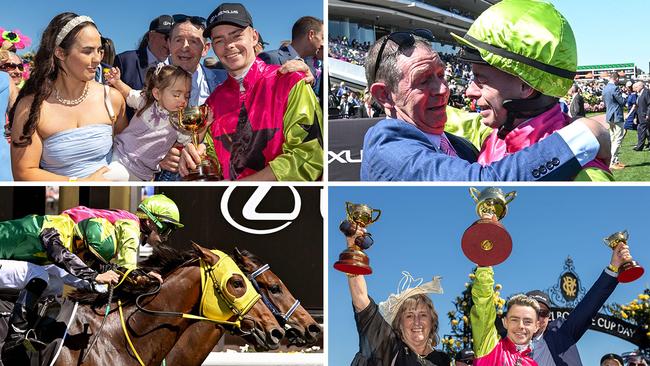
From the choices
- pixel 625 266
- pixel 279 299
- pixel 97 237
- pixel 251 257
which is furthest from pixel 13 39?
pixel 625 266

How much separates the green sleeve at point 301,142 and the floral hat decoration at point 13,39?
55.9 inches

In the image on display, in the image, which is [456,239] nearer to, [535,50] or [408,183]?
[408,183]

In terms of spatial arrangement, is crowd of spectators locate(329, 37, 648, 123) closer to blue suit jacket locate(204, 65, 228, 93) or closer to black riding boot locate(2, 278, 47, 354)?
blue suit jacket locate(204, 65, 228, 93)

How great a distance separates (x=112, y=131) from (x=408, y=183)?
159 cm

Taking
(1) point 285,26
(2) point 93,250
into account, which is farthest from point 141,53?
(2) point 93,250

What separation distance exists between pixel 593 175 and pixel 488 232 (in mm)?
605

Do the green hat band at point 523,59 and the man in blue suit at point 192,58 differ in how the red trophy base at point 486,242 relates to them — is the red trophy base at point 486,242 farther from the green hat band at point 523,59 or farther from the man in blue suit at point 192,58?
the man in blue suit at point 192,58

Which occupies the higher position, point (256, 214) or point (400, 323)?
point (256, 214)

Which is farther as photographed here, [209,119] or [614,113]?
[209,119]

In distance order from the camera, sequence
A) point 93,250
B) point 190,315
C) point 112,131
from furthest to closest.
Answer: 1. point 112,131
2. point 93,250
3. point 190,315

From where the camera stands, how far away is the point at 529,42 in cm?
446

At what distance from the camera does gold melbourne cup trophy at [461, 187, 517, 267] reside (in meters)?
4.64

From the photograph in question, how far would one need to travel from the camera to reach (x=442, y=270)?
474cm

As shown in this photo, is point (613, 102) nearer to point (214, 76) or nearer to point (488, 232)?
point (488, 232)
